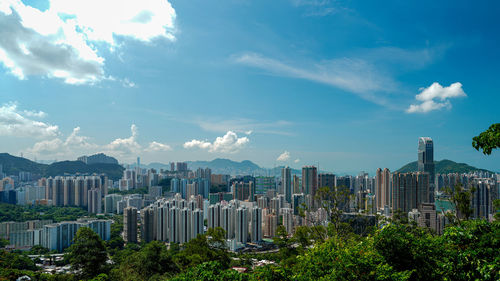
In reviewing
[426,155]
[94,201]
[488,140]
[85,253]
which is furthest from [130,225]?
[426,155]

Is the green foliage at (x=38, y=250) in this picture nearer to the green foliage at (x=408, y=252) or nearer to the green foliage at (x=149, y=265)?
the green foliage at (x=149, y=265)

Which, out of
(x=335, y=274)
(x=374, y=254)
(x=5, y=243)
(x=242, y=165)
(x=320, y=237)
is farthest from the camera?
(x=242, y=165)

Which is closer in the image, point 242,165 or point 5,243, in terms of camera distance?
point 5,243

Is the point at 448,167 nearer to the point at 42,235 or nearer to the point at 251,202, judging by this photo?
the point at 251,202

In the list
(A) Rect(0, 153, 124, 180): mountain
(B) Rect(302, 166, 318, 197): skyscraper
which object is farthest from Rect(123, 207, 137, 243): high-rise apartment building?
(A) Rect(0, 153, 124, 180): mountain

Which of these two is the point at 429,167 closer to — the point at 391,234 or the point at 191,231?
the point at 191,231

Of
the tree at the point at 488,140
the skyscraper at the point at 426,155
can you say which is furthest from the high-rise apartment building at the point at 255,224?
the tree at the point at 488,140

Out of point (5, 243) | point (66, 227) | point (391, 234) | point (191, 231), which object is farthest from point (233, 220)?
point (391, 234)

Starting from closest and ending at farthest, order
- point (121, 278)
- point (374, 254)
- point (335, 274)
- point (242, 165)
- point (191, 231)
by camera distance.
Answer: point (335, 274), point (374, 254), point (121, 278), point (191, 231), point (242, 165)
